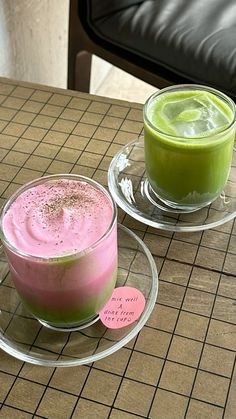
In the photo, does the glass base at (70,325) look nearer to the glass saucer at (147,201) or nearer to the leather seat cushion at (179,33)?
the glass saucer at (147,201)

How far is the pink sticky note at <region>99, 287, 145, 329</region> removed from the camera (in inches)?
25.5

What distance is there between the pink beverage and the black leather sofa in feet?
2.31

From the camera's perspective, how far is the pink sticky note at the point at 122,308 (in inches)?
25.5

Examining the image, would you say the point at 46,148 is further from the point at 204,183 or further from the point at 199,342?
the point at 199,342

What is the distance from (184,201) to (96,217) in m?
0.22

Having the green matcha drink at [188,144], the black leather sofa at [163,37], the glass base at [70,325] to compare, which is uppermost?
the green matcha drink at [188,144]

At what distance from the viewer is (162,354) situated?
0.62 m

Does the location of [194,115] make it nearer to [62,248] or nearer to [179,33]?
[62,248]

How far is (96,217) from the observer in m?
0.59

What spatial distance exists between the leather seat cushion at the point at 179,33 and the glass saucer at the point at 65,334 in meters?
0.66

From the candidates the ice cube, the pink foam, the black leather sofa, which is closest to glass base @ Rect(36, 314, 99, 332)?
the pink foam

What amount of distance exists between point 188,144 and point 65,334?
27cm

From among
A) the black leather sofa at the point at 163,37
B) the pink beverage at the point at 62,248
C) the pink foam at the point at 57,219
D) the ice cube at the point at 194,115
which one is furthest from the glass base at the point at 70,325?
the black leather sofa at the point at 163,37

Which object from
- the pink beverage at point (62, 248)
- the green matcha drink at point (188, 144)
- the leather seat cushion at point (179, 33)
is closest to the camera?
the pink beverage at point (62, 248)
